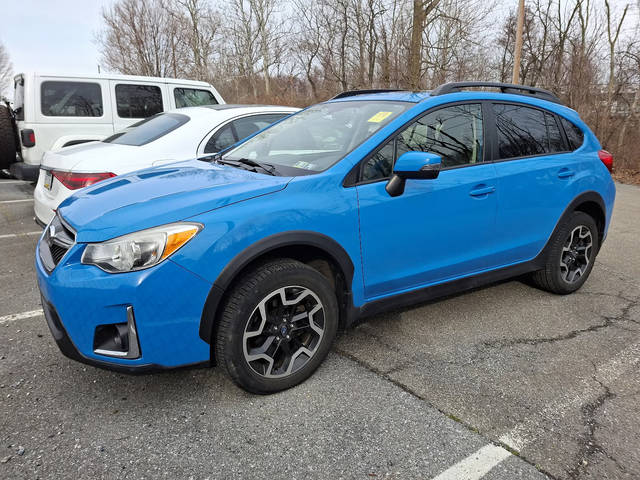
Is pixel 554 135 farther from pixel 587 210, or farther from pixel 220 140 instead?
pixel 220 140

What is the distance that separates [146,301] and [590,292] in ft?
12.5

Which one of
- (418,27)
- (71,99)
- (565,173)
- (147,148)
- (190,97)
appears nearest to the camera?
(565,173)

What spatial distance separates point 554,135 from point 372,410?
8.84 ft

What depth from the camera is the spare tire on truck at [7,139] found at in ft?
24.6

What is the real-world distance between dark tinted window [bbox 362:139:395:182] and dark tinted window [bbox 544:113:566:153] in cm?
165

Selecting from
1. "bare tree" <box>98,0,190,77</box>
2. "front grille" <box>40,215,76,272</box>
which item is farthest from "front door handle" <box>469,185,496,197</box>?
"bare tree" <box>98,0,190,77</box>

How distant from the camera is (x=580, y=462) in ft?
6.66

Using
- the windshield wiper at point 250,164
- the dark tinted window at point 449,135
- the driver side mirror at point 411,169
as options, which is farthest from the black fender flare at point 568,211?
the windshield wiper at point 250,164

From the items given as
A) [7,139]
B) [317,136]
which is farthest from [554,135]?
[7,139]

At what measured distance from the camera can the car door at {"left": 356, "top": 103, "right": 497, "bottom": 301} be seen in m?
2.68

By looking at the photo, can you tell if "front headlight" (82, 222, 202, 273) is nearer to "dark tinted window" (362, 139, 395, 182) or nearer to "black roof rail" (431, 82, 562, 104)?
"dark tinted window" (362, 139, 395, 182)

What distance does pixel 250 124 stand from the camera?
515cm

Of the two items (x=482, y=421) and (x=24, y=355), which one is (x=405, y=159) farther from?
(x=24, y=355)

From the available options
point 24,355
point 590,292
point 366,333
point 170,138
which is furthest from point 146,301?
point 590,292
